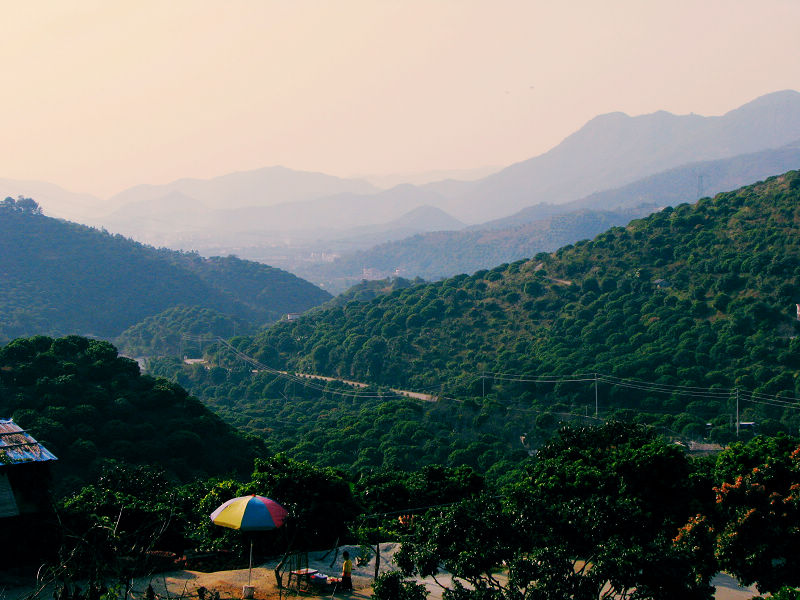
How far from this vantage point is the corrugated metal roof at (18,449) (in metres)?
14.1

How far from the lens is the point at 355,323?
2436 inches

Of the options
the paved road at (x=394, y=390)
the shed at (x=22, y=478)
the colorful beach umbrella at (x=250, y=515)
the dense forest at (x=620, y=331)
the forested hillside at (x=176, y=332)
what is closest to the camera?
the colorful beach umbrella at (x=250, y=515)

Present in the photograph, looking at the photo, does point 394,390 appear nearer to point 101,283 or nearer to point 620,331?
point 620,331

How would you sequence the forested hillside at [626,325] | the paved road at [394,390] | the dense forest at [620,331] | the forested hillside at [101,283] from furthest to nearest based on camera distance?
the forested hillside at [101,283] < the paved road at [394,390] < the forested hillside at [626,325] < the dense forest at [620,331]

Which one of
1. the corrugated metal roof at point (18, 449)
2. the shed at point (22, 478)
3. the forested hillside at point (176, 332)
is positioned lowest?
the forested hillside at point (176, 332)

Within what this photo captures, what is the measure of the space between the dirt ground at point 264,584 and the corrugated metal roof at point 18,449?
75.0 inches

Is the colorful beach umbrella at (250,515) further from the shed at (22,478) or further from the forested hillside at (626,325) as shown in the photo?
the forested hillside at (626,325)

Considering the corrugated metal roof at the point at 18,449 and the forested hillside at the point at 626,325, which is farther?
the forested hillside at the point at 626,325

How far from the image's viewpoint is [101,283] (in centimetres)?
10456

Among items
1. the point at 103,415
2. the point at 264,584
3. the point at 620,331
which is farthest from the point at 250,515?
the point at 620,331

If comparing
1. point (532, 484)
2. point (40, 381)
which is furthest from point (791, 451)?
point (40, 381)

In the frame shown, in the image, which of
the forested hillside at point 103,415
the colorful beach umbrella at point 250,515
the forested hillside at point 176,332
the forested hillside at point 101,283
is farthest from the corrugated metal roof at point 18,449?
the forested hillside at point 101,283

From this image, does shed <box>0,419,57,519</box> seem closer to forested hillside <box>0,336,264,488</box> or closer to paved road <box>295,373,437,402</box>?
forested hillside <box>0,336,264,488</box>

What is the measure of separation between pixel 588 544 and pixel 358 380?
41.9 m
